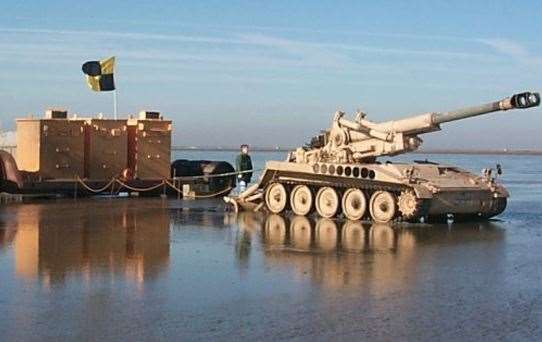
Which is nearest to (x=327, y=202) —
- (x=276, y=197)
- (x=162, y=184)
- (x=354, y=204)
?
(x=354, y=204)

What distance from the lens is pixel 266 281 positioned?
1169 cm

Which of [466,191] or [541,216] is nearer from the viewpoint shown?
[466,191]

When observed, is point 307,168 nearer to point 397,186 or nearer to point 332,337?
point 397,186

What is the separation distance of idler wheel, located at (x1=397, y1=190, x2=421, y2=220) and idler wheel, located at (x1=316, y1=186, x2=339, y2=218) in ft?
6.63

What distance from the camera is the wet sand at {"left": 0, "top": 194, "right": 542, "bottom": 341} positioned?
28.9 ft

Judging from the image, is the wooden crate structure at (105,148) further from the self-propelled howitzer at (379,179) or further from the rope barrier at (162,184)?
the self-propelled howitzer at (379,179)

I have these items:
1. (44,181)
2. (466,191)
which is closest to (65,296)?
(466,191)

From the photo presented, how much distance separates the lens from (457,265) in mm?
13523

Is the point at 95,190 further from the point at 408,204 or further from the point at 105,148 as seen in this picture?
the point at 408,204

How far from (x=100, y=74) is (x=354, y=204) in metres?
15.3

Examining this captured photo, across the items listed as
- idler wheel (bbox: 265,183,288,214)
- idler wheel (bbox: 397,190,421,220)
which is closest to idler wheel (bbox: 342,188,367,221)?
idler wheel (bbox: 397,190,421,220)

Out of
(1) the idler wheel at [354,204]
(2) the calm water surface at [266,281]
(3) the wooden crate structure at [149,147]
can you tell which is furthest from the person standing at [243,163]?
(2) the calm water surface at [266,281]

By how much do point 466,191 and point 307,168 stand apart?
4.00 meters

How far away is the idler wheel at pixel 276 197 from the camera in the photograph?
24172 millimetres
